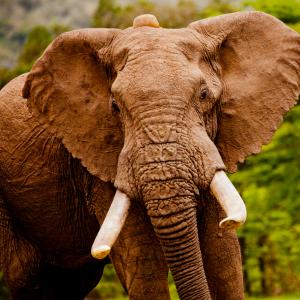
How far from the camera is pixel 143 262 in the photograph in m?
8.73

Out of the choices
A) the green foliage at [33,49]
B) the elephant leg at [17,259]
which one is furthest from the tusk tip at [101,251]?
the green foliage at [33,49]

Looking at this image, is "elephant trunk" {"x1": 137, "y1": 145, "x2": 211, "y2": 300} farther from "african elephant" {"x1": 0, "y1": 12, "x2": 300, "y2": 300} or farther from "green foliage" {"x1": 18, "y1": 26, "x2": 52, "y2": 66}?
"green foliage" {"x1": 18, "y1": 26, "x2": 52, "y2": 66}

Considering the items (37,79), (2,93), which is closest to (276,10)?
(2,93)

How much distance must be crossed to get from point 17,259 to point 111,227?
11.6 feet

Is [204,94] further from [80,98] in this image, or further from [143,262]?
[143,262]

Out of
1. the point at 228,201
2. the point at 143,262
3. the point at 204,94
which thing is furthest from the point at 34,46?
the point at 228,201

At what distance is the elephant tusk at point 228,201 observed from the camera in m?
7.33

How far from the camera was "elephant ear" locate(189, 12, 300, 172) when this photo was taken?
8.73 metres

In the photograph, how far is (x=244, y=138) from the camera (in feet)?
28.7

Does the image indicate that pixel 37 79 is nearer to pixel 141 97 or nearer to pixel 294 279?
pixel 141 97

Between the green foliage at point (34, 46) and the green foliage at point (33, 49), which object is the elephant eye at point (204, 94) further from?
the green foliage at point (34, 46)

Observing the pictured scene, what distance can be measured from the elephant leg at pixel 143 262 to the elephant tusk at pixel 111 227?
0.71 m

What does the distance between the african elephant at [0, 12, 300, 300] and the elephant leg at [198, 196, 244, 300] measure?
11 millimetres

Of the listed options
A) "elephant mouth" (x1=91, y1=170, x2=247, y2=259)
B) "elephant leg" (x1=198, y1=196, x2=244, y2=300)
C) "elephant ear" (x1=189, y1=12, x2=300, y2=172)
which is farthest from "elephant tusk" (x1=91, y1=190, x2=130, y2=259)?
"elephant ear" (x1=189, y1=12, x2=300, y2=172)
